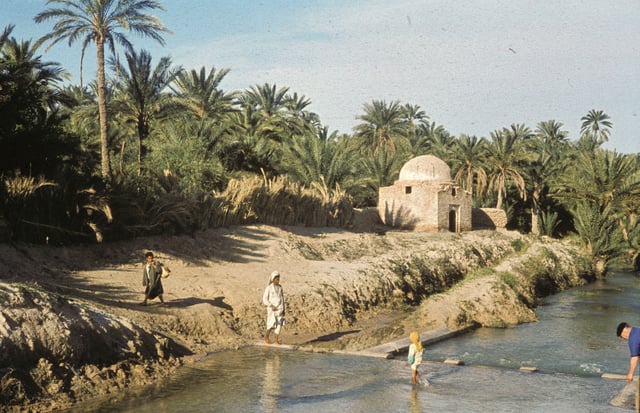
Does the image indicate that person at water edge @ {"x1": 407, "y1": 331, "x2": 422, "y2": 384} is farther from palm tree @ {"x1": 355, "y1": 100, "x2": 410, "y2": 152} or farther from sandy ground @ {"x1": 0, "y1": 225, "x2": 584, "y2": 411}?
palm tree @ {"x1": 355, "y1": 100, "x2": 410, "y2": 152}

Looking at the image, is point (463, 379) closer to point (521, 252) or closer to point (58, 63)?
point (58, 63)

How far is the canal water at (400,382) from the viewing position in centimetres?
932

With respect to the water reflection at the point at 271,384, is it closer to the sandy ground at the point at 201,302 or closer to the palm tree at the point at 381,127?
the sandy ground at the point at 201,302

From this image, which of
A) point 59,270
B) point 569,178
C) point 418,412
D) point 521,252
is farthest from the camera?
point 569,178

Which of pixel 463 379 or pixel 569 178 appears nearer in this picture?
pixel 463 379

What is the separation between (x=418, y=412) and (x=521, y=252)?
24.9 meters

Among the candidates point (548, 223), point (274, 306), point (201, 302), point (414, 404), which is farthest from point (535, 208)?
point (414, 404)

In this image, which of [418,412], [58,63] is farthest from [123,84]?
[418,412]

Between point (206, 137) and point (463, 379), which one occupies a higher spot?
point (206, 137)

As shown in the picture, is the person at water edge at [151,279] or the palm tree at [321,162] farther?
the palm tree at [321,162]

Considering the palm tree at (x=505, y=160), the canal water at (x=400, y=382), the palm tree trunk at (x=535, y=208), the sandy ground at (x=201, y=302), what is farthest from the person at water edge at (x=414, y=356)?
the palm tree trunk at (x=535, y=208)

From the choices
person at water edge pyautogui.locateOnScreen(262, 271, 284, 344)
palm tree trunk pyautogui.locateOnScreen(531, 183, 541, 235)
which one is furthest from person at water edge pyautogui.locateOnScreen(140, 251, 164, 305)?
palm tree trunk pyautogui.locateOnScreen(531, 183, 541, 235)

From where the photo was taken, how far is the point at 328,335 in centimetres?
1566

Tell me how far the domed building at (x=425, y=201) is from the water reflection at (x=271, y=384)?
2562 centimetres
